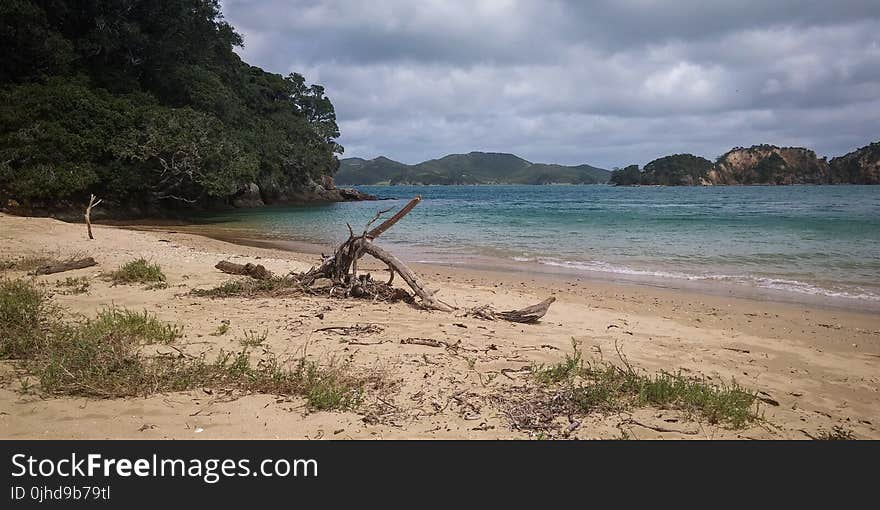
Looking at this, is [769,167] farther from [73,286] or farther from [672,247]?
[73,286]

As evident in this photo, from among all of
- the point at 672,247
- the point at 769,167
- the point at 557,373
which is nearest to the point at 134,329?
the point at 557,373

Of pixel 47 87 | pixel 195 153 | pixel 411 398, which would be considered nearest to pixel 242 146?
pixel 195 153

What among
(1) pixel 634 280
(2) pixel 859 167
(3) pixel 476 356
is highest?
(2) pixel 859 167

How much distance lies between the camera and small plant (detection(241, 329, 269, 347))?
516cm

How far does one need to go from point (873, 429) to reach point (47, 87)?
97.1 ft

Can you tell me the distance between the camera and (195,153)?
1022 inches

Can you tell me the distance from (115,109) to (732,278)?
27254 mm

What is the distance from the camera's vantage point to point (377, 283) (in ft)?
27.2

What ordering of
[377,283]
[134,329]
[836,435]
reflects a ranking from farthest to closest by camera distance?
[377,283]
[134,329]
[836,435]

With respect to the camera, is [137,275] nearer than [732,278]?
Yes

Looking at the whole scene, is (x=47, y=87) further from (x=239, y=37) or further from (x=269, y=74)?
(x=269, y=74)

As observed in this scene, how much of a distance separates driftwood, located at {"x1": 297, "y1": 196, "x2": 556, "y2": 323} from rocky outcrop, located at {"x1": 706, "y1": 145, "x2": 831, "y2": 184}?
458ft

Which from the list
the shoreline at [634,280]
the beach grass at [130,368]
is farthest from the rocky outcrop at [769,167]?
the beach grass at [130,368]

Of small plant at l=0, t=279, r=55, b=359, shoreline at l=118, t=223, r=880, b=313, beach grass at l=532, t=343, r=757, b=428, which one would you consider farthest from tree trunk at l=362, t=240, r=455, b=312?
shoreline at l=118, t=223, r=880, b=313
